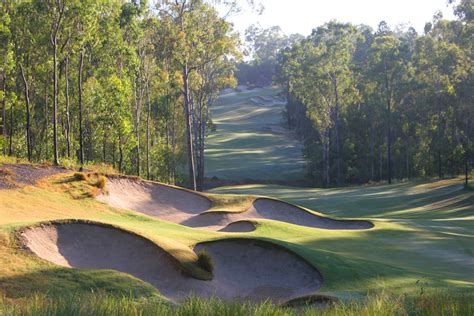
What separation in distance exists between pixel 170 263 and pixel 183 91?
3250 centimetres

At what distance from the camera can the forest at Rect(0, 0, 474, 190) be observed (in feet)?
136

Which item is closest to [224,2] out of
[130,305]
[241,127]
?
[130,305]

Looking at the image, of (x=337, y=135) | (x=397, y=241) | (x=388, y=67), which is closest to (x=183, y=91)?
(x=397, y=241)

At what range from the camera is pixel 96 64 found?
52.2 meters

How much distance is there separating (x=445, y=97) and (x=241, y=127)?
64429mm

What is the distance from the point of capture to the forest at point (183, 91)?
136 ft

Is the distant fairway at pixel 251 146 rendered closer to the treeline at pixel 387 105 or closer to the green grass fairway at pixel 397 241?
the treeline at pixel 387 105

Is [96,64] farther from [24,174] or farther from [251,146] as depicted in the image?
[251,146]

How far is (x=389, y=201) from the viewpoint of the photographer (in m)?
48.4

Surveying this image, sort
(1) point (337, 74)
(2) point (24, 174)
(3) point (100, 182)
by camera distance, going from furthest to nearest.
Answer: (1) point (337, 74)
(3) point (100, 182)
(2) point (24, 174)

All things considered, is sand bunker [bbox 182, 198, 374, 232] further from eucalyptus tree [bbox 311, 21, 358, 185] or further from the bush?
eucalyptus tree [bbox 311, 21, 358, 185]

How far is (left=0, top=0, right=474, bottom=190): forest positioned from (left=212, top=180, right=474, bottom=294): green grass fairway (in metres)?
7.92

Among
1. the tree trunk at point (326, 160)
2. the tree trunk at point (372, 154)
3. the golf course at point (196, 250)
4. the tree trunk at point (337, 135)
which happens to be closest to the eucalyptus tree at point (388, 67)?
the tree trunk at point (372, 154)

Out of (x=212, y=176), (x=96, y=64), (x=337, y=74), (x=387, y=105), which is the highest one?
(x=337, y=74)
